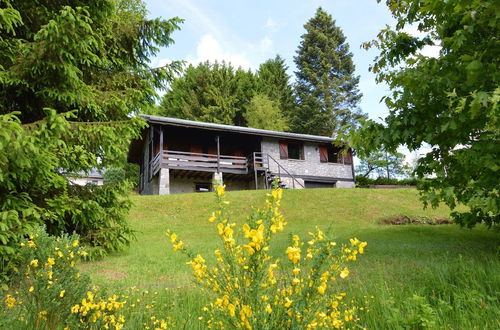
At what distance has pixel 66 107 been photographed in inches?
259

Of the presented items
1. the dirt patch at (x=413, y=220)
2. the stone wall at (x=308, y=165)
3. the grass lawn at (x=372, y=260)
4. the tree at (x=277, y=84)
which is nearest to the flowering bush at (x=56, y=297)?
the grass lawn at (x=372, y=260)

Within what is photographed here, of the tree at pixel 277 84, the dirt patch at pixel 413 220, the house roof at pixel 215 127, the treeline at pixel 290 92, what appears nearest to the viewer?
the dirt patch at pixel 413 220

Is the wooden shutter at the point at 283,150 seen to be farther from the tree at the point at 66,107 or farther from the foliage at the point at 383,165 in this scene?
the tree at the point at 66,107

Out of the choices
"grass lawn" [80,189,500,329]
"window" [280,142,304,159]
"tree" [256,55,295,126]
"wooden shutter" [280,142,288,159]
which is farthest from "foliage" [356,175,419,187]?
"tree" [256,55,295,126]

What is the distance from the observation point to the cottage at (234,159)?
20688mm

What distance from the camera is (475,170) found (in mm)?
4695

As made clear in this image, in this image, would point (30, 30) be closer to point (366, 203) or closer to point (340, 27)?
point (366, 203)

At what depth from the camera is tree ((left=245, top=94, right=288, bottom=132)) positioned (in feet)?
108

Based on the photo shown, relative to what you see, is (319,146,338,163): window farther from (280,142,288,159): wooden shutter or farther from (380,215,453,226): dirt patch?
(380,215,453,226): dirt patch

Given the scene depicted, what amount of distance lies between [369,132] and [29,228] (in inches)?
202

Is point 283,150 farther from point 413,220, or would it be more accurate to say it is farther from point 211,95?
point 211,95

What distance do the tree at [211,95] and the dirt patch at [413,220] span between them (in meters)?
22.4

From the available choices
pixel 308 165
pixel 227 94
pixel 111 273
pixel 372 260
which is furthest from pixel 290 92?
pixel 111 273

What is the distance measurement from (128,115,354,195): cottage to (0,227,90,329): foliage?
16.1 meters
